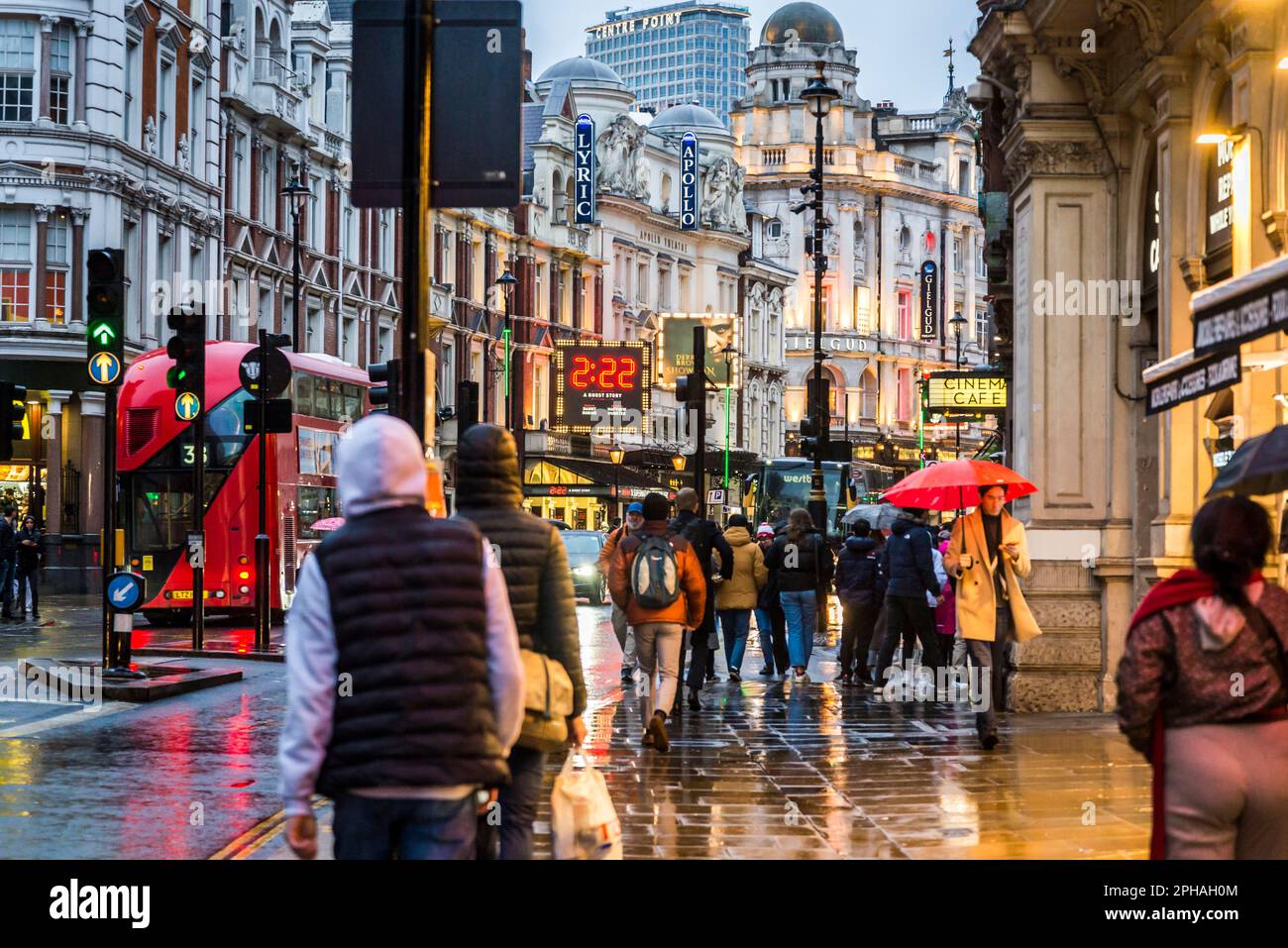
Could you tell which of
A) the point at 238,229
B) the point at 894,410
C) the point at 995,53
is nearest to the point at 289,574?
the point at 995,53

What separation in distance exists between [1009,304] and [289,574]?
1240 centimetres

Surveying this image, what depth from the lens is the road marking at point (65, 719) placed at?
15.4 m

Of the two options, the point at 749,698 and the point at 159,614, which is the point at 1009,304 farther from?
the point at 159,614

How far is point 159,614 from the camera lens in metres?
34.1

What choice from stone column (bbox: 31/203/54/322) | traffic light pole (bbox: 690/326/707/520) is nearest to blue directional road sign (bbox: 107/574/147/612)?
traffic light pole (bbox: 690/326/707/520)

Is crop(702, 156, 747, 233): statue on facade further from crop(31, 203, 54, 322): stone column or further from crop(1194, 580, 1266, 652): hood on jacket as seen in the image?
crop(1194, 580, 1266, 652): hood on jacket

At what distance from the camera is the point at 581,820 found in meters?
7.09

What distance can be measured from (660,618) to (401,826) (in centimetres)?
904

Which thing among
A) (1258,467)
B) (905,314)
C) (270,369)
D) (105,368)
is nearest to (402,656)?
(1258,467)

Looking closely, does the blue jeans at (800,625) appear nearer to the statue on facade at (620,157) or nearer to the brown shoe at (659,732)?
the brown shoe at (659,732)

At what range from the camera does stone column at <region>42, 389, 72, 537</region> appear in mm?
41781

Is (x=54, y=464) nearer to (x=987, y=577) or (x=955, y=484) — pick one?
(x=955, y=484)

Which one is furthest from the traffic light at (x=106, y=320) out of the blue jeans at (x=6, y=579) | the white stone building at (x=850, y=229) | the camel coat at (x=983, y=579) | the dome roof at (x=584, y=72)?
the white stone building at (x=850, y=229)
